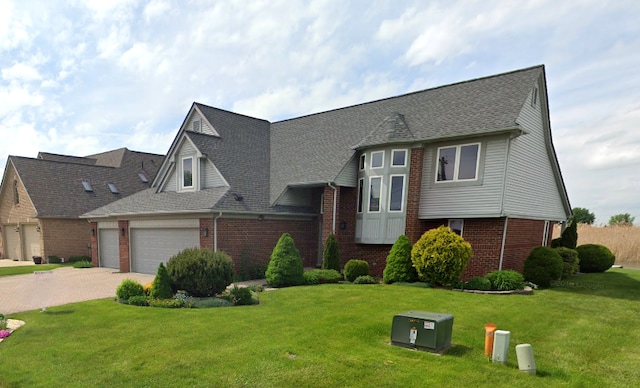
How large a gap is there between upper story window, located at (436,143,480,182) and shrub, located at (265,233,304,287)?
6.97m

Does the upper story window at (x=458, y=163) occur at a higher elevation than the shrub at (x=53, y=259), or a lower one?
higher

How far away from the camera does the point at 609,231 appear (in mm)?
23406

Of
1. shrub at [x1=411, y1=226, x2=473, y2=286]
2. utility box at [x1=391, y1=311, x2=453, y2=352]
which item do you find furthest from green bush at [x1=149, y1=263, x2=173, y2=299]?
shrub at [x1=411, y1=226, x2=473, y2=286]

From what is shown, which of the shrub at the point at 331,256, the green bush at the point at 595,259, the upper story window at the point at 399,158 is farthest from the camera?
the green bush at the point at 595,259

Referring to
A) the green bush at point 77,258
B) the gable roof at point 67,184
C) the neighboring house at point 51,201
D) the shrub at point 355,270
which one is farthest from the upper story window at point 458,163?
the gable roof at point 67,184

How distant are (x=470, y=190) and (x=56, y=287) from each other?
17352 millimetres

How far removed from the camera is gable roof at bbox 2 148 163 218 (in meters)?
23.0

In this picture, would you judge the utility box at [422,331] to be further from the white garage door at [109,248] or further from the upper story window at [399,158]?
the white garage door at [109,248]

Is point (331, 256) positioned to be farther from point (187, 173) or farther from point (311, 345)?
point (187, 173)

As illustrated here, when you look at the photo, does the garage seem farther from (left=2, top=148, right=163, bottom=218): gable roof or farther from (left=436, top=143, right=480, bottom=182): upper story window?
(left=436, top=143, right=480, bottom=182): upper story window

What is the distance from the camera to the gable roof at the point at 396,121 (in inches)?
517

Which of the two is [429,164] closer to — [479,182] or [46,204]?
[479,182]

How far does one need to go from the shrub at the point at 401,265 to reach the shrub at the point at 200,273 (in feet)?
20.8

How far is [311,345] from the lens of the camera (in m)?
6.17
